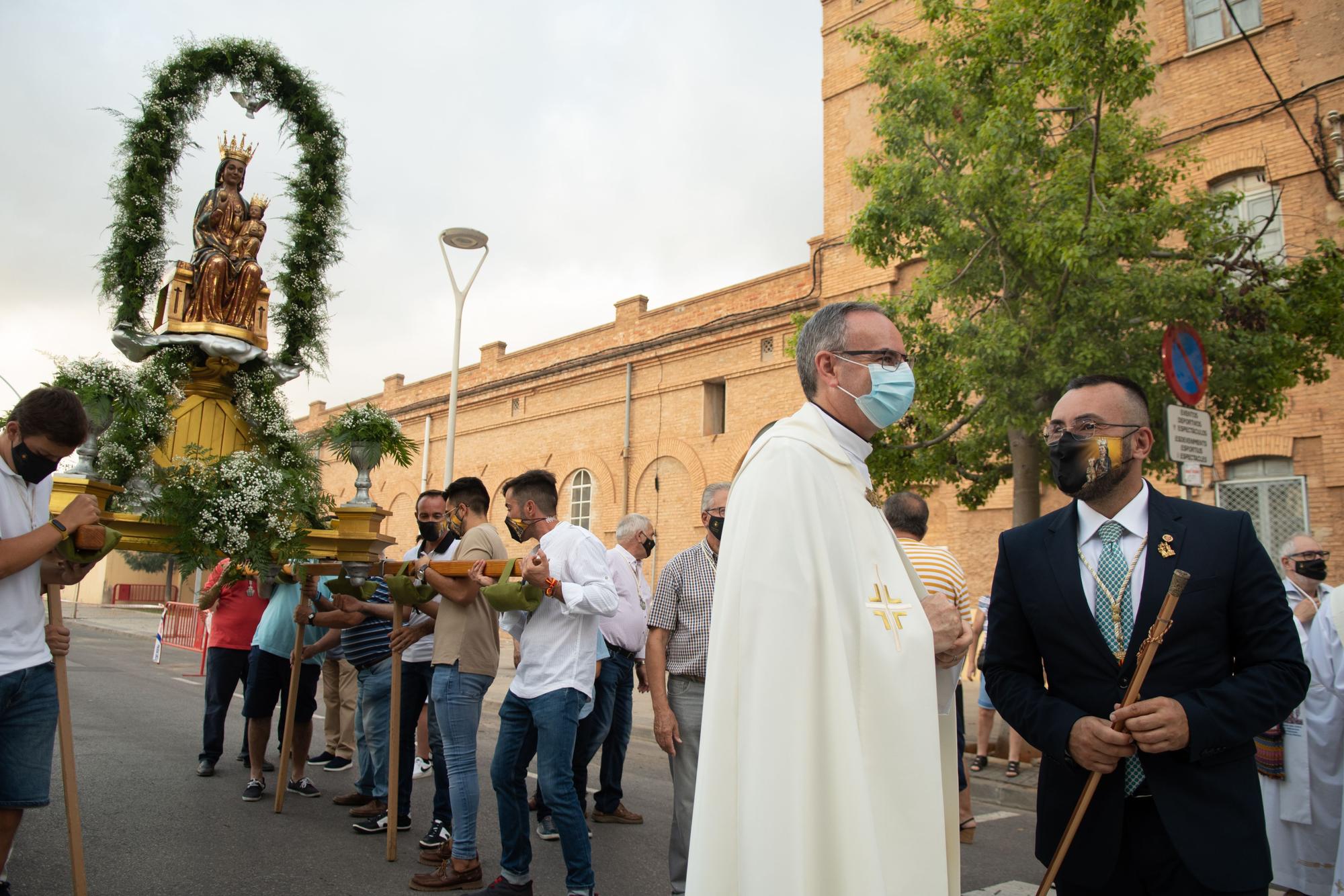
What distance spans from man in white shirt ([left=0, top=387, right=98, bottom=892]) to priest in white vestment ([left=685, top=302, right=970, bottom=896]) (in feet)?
10.4

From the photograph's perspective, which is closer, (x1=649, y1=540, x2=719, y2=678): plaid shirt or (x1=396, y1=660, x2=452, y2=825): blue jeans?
(x1=649, y1=540, x2=719, y2=678): plaid shirt

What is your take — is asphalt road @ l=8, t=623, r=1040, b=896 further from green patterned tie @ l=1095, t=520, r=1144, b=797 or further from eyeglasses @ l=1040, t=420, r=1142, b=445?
eyeglasses @ l=1040, t=420, r=1142, b=445

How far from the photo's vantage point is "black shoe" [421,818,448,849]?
5457 millimetres

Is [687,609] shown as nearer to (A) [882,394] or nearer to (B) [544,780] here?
(B) [544,780]

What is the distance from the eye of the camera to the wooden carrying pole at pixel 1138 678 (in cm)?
258

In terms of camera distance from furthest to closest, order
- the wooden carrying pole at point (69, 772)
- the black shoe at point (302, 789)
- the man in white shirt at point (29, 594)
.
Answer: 1. the black shoe at point (302, 789)
2. the wooden carrying pole at point (69, 772)
3. the man in white shirt at point (29, 594)

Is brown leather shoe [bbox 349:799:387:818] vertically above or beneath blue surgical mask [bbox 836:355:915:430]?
beneath

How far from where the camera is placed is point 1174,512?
2.91 metres

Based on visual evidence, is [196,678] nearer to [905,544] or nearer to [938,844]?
[905,544]

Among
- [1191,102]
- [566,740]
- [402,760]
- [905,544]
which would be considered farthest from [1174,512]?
[1191,102]

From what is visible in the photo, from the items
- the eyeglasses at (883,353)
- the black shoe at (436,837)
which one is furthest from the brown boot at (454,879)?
the eyeglasses at (883,353)

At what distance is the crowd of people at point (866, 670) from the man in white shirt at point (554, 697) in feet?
0.05

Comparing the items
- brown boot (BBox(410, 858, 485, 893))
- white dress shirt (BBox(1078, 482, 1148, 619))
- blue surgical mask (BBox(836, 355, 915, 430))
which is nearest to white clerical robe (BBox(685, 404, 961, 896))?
blue surgical mask (BBox(836, 355, 915, 430))

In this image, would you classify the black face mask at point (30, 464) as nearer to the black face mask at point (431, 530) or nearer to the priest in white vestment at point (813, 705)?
the black face mask at point (431, 530)
